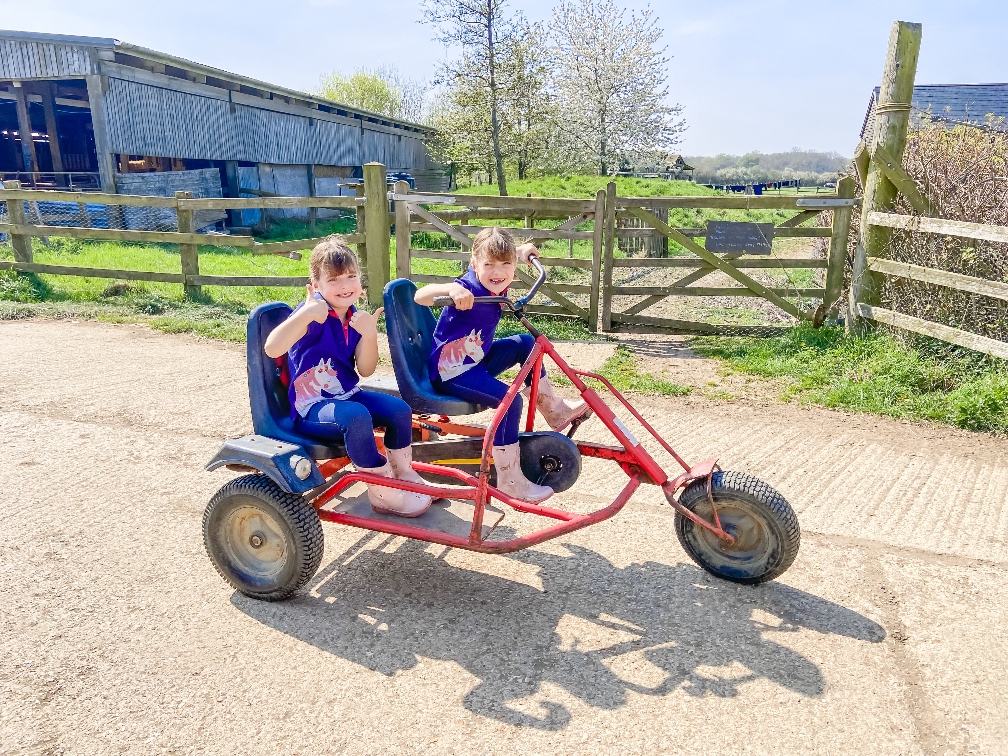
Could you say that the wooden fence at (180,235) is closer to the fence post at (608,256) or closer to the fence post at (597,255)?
the fence post at (597,255)

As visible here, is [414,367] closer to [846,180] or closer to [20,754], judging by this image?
[20,754]

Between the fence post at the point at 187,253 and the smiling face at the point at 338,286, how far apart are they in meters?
7.10

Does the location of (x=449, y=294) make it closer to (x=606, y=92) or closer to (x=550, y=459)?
(x=550, y=459)

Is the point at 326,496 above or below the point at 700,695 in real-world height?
above

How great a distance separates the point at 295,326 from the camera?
3.02 m

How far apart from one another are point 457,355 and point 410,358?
223mm

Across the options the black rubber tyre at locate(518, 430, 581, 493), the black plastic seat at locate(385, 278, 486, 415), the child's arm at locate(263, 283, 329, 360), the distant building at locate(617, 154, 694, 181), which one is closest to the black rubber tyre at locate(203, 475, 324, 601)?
the child's arm at locate(263, 283, 329, 360)

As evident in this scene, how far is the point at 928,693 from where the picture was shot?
103 inches

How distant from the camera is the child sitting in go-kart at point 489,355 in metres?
3.30

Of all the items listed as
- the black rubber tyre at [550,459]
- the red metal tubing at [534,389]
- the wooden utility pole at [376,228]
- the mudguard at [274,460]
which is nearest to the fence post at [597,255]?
the wooden utility pole at [376,228]

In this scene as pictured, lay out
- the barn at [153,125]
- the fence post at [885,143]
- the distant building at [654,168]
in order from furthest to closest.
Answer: the distant building at [654,168], the barn at [153,125], the fence post at [885,143]

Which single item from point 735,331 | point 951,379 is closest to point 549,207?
point 735,331

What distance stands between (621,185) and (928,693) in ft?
85.7

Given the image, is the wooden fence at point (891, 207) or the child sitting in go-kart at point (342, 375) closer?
the child sitting in go-kart at point (342, 375)
